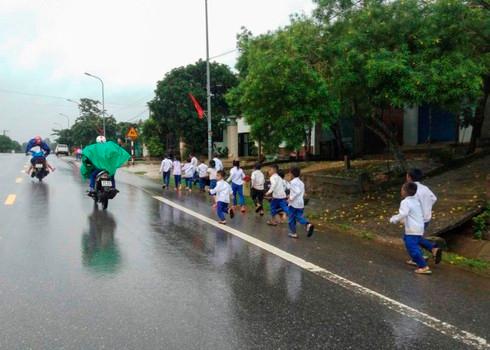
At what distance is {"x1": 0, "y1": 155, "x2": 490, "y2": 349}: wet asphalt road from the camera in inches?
158

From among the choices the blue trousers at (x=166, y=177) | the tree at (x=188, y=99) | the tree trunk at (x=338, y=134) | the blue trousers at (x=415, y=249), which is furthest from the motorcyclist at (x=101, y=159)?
the tree at (x=188, y=99)

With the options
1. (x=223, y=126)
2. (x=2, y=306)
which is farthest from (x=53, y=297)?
(x=223, y=126)

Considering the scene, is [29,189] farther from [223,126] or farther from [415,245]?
[223,126]

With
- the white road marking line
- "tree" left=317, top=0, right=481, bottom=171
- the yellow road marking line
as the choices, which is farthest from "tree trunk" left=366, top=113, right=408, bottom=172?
Answer: the yellow road marking line

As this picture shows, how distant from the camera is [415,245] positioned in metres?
6.61

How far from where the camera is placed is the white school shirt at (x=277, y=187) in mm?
9977

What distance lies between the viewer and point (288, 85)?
14.8 m

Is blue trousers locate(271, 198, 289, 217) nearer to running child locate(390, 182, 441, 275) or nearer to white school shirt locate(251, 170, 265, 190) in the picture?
white school shirt locate(251, 170, 265, 190)

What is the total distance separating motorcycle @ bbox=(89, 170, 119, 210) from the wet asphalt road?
2.45 meters

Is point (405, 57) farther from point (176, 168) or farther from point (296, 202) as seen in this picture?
point (176, 168)

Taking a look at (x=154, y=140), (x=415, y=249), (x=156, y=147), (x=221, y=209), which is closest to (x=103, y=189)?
(x=221, y=209)

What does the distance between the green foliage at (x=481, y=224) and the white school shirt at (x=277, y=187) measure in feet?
13.0

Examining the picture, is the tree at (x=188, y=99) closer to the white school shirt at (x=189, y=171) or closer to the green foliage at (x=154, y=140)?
the green foliage at (x=154, y=140)

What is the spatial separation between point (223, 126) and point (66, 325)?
33285mm
